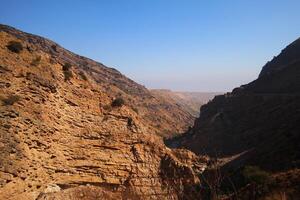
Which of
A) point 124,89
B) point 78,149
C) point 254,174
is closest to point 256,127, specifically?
point 254,174

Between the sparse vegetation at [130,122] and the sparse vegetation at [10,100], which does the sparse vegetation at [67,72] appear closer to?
the sparse vegetation at [10,100]

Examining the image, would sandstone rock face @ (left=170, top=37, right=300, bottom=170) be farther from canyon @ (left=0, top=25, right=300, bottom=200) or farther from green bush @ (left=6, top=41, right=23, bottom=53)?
green bush @ (left=6, top=41, right=23, bottom=53)

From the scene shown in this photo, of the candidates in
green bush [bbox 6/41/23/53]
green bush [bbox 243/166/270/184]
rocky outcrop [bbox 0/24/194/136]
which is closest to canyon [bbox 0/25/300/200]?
green bush [bbox 6/41/23/53]

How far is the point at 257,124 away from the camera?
56.3 m

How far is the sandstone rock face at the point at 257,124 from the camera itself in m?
38.8

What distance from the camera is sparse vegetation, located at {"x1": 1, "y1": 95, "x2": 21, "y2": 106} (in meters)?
19.3

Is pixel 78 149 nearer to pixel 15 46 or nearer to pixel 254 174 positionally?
pixel 15 46

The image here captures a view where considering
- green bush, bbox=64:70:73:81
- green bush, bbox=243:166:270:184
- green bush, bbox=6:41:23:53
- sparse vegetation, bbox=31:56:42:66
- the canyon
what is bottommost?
green bush, bbox=243:166:270:184

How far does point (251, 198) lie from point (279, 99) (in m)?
43.3

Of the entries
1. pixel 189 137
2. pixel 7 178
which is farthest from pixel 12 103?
pixel 189 137

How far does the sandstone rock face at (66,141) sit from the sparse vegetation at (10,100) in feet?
0.17

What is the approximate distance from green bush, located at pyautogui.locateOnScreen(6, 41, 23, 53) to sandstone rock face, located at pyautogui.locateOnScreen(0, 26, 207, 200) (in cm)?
28

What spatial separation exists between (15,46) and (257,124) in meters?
43.3

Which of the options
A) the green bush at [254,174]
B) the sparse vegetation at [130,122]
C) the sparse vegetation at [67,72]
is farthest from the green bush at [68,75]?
the green bush at [254,174]
